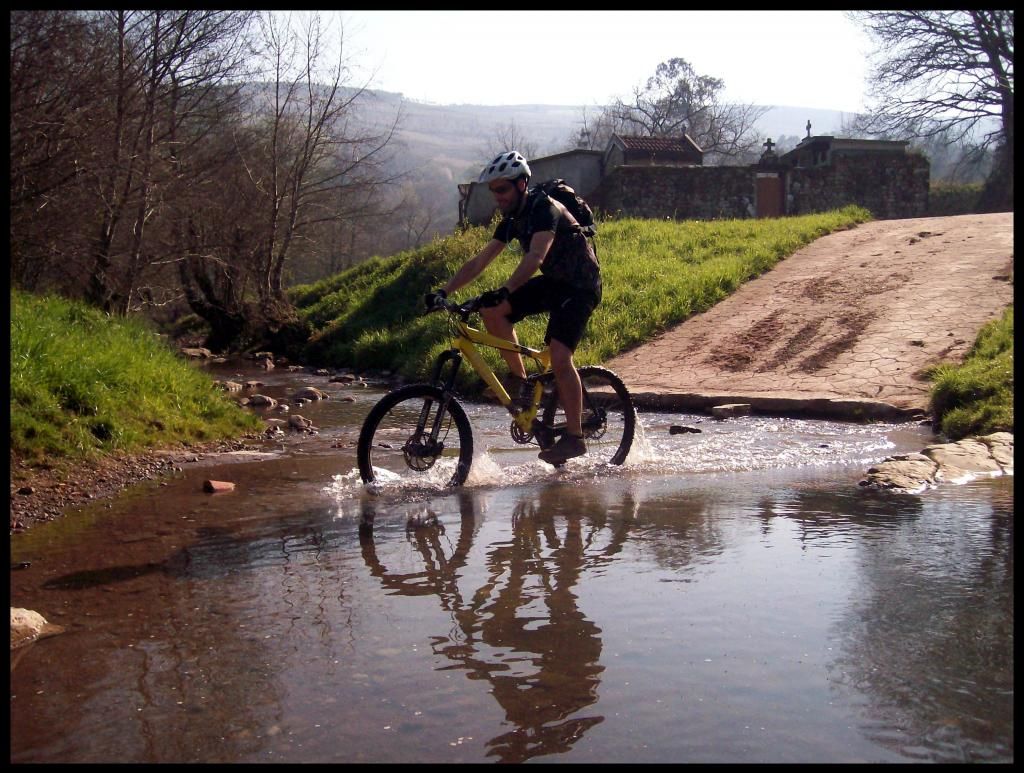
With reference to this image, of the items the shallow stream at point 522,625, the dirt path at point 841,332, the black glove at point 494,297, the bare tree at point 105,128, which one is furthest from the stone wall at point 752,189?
the shallow stream at point 522,625

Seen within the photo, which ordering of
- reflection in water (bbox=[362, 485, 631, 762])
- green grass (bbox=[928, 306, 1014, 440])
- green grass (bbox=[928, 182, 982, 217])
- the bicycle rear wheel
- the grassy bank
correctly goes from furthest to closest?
1. green grass (bbox=[928, 182, 982, 217])
2. the grassy bank
3. green grass (bbox=[928, 306, 1014, 440])
4. the bicycle rear wheel
5. reflection in water (bbox=[362, 485, 631, 762])

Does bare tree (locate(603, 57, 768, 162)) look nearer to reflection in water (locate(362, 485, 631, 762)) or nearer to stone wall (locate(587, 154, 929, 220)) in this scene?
stone wall (locate(587, 154, 929, 220))

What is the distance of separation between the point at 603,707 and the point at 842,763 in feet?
2.44

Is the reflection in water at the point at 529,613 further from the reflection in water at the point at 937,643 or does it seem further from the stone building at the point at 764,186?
the stone building at the point at 764,186

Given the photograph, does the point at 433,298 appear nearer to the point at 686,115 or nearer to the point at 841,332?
the point at 841,332

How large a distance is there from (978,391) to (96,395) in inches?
304

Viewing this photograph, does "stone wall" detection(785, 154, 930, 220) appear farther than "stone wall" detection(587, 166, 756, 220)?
Yes

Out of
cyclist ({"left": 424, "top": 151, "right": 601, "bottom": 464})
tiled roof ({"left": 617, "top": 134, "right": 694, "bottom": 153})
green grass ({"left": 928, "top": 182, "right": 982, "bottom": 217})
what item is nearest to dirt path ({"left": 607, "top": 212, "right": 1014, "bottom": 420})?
cyclist ({"left": 424, "top": 151, "right": 601, "bottom": 464})

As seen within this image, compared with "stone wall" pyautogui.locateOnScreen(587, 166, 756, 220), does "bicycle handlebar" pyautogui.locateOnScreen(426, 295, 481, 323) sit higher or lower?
lower

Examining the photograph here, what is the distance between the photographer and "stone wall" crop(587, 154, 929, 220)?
1368 inches

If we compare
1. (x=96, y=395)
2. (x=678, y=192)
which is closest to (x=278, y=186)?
(x=678, y=192)

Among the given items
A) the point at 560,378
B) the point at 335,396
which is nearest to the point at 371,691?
the point at 560,378

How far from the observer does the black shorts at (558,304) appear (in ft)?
23.9

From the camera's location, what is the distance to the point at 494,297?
23.2ft
